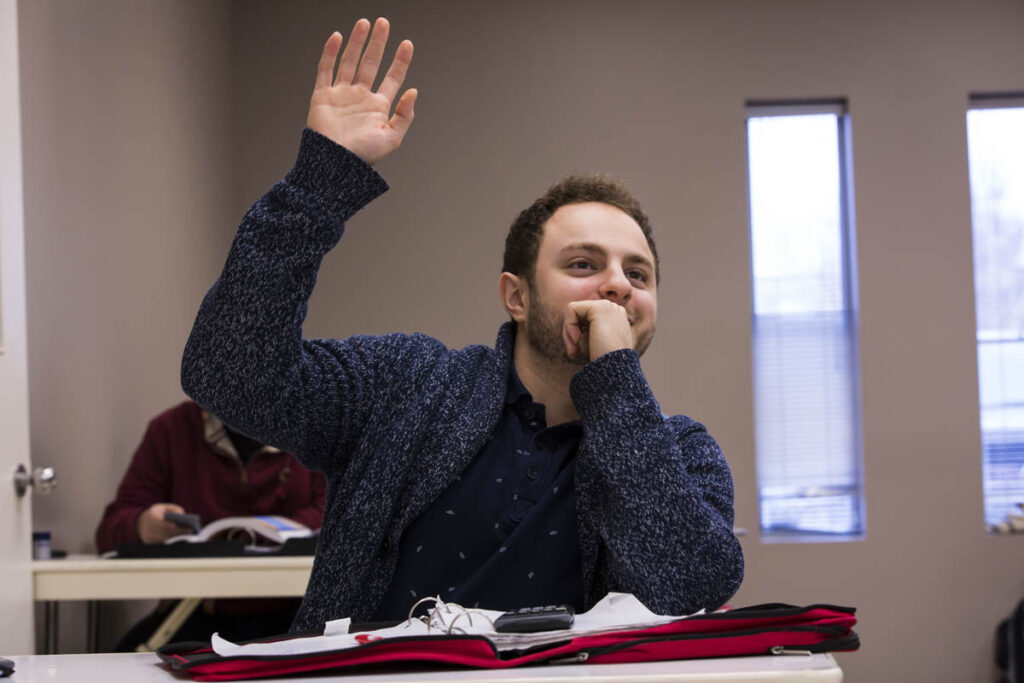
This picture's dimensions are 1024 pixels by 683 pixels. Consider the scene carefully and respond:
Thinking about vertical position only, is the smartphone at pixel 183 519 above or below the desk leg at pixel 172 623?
above

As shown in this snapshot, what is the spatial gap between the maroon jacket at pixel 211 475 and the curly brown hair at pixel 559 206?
61.6 inches

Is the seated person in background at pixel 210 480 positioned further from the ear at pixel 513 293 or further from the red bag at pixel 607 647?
the red bag at pixel 607 647

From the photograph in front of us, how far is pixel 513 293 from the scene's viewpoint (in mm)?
1456

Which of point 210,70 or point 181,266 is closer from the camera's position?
point 181,266

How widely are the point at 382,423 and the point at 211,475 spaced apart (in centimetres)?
177

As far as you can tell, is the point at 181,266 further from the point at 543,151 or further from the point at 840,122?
the point at 840,122

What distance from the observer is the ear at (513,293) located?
144 cm

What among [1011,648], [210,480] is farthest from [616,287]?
[1011,648]

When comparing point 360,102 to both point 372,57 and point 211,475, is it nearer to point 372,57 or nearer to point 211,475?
point 372,57

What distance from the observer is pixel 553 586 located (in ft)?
4.05

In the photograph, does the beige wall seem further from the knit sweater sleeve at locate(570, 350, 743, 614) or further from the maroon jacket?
the knit sweater sleeve at locate(570, 350, 743, 614)

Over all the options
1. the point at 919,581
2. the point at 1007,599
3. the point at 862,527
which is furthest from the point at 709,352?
the point at 1007,599

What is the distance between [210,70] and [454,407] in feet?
10.4

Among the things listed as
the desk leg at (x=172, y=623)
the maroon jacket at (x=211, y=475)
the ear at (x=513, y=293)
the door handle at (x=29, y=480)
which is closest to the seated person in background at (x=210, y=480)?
the maroon jacket at (x=211, y=475)
